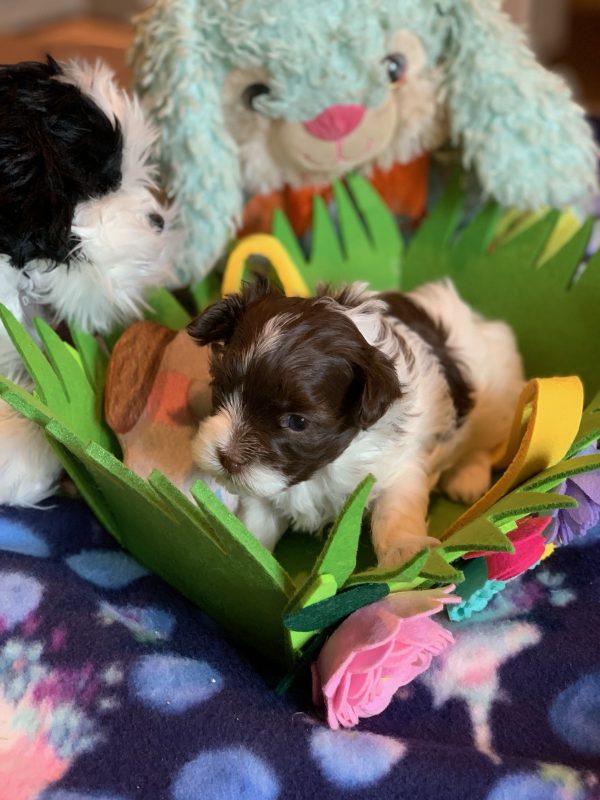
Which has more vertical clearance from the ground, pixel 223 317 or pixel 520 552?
pixel 223 317

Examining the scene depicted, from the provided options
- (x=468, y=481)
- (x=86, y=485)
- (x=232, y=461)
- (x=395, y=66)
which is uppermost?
(x=395, y=66)

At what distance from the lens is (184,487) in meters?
1.50

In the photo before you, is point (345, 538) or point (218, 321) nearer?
point (345, 538)

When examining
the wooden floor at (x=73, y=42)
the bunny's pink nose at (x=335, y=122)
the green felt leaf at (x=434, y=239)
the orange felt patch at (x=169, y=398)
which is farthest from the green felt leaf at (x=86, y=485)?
the wooden floor at (x=73, y=42)

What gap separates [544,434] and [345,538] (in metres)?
0.36

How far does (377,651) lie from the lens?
45.0 inches

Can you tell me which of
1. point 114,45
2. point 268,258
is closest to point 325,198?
point 268,258

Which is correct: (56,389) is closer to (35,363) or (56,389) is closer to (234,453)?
(35,363)

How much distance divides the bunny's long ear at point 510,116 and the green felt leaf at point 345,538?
104 centimetres

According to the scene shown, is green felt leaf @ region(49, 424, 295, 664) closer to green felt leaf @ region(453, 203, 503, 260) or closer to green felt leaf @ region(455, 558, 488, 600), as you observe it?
green felt leaf @ region(455, 558, 488, 600)

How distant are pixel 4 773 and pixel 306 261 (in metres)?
1.28

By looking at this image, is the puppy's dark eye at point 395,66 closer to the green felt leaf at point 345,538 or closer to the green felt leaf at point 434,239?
the green felt leaf at point 434,239

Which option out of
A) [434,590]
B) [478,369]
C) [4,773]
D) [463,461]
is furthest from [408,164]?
[4,773]

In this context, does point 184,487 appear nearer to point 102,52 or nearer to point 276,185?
point 276,185
